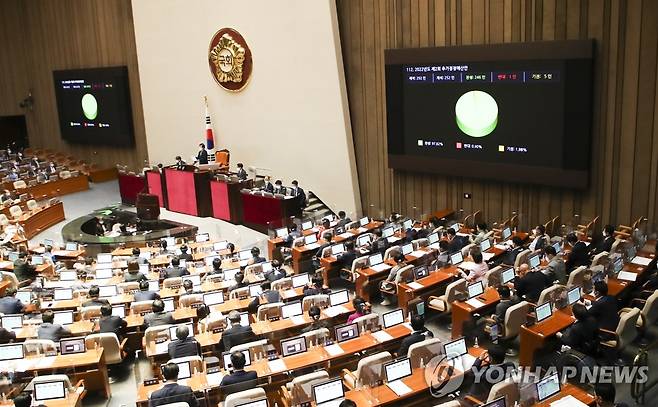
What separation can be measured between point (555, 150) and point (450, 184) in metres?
3.11

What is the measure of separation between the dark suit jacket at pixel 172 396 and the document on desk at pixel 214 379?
442 mm

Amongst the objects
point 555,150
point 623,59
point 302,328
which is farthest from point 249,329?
point 623,59

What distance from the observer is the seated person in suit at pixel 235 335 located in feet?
29.4

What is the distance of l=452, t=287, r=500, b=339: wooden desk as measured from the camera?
9578 mm

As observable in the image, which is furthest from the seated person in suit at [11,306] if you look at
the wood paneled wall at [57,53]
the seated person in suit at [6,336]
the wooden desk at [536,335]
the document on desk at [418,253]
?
the wood paneled wall at [57,53]

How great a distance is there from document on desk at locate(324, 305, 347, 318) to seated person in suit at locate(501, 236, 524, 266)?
365cm

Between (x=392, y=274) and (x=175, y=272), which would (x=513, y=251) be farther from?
(x=175, y=272)

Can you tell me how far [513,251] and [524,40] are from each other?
4.96 meters

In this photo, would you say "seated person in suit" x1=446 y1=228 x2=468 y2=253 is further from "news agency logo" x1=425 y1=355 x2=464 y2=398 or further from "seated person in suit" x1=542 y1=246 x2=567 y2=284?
"news agency logo" x1=425 y1=355 x2=464 y2=398

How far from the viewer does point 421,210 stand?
1716 cm

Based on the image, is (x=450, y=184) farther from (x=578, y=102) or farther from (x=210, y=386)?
(x=210, y=386)

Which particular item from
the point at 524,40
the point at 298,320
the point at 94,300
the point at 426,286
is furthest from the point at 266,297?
the point at 524,40

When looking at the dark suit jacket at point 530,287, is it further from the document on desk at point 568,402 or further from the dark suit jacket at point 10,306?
the dark suit jacket at point 10,306

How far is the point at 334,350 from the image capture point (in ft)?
27.6
